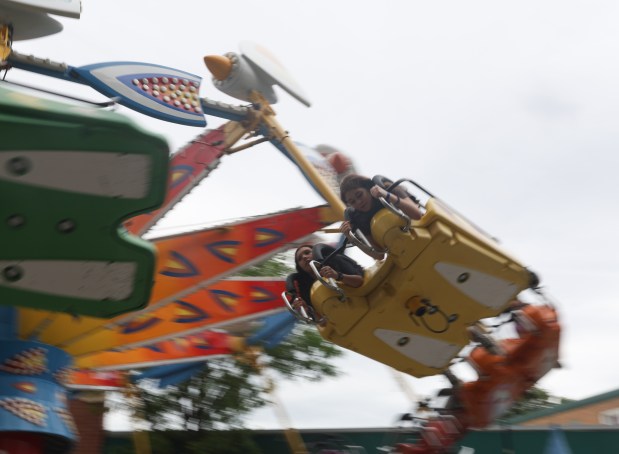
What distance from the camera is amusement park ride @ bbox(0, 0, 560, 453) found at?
4062 mm

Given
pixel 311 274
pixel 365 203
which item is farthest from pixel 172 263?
pixel 365 203

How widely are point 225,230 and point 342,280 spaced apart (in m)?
1.49

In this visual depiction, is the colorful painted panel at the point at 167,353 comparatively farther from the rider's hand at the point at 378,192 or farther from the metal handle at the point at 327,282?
the rider's hand at the point at 378,192

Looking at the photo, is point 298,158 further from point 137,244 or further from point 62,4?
point 137,244

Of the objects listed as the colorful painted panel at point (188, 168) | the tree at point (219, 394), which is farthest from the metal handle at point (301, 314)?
the tree at point (219, 394)

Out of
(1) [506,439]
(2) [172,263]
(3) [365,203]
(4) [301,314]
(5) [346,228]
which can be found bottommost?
(2) [172,263]

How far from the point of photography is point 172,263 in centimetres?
738

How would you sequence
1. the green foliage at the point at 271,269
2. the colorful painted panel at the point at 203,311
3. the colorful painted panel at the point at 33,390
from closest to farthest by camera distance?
the colorful painted panel at the point at 33,390, the colorful painted panel at the point at 203,311, the green foliage at the point at 271,269

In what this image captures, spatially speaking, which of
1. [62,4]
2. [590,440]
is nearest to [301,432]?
[590,440]

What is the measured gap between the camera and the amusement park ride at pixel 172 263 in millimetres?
4062

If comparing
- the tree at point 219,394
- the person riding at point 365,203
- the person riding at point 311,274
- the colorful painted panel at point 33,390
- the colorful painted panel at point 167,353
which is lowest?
the tree at point 219,394

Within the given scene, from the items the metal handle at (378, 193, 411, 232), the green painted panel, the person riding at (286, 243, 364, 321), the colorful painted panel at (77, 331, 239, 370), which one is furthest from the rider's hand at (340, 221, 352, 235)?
the colorful painted panel at (77, 331, 239, 370)

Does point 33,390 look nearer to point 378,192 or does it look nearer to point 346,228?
point 346,228

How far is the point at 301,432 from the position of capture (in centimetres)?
1153
